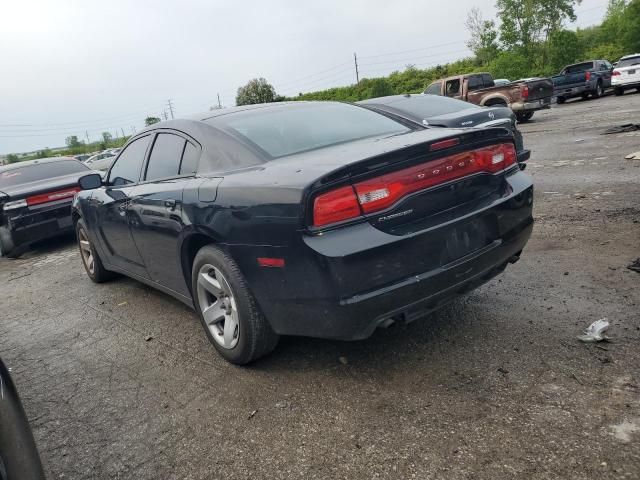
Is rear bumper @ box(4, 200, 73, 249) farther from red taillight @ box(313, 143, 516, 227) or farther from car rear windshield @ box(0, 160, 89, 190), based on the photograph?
red taillight @ box(313, 143, 516, 227)

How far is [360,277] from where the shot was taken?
2.49 m

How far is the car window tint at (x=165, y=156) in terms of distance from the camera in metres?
3.72

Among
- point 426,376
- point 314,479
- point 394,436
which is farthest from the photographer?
point 426,376

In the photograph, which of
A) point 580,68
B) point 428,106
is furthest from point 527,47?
point 428,106

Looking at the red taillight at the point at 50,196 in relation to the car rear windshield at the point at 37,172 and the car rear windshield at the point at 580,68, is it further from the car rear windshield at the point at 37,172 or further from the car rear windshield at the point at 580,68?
the car rear windshield at the point at 580,68

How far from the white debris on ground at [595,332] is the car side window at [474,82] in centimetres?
1706

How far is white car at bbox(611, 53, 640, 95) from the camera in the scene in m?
22.7

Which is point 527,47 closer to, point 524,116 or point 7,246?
point 524,116

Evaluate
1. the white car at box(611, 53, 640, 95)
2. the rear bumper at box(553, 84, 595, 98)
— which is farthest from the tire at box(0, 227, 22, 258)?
the rear bumper at box(553, 84, 595, 98)

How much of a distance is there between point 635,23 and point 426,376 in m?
44.1

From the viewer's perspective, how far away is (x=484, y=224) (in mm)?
2885

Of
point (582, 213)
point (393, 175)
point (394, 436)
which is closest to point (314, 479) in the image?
point (394, 436)

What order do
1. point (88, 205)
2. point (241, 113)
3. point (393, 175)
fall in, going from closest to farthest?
point (393, 175)
point (241, 113)
point (88, 205)

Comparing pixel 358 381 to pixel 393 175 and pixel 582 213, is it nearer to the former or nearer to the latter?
pixel 393 175
